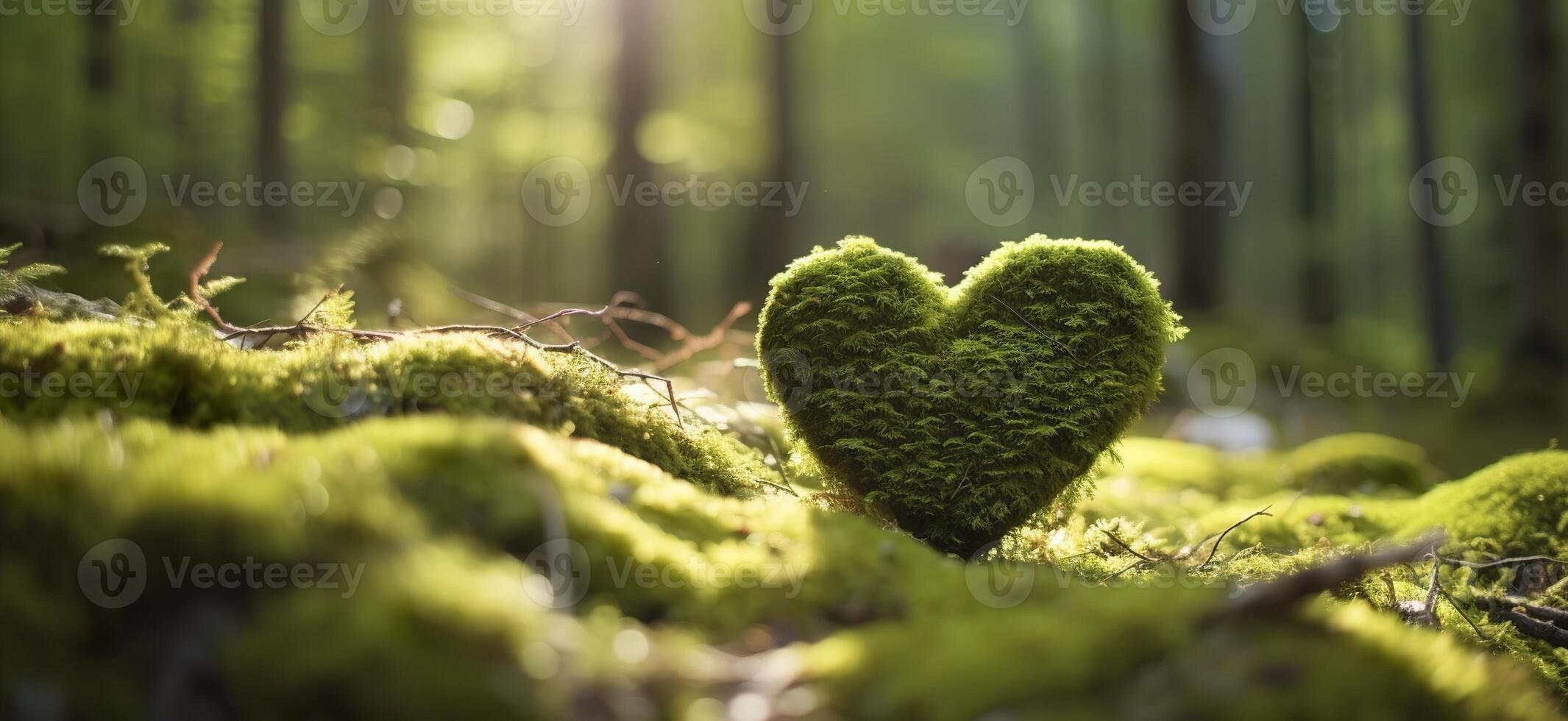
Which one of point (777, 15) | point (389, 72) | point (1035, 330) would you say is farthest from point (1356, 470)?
point (389, 72)

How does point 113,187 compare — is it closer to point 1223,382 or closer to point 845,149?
point 1223,382

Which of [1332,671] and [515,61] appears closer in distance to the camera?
[1332,671]

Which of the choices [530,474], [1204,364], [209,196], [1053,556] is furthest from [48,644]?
[209,196]

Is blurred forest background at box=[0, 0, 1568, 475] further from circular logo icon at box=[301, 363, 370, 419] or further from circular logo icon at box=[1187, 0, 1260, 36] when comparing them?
circular logo icon at box=[301, 363, 370, 419]

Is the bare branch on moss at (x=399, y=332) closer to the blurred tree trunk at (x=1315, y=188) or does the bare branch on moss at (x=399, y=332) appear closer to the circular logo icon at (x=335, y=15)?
the blurred tree trunk at (x=1315, y=188)

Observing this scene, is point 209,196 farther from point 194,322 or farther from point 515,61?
point 194,322

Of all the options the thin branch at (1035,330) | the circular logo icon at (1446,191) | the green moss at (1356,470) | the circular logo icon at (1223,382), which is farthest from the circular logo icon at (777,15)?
the thin branch at (1035,330)

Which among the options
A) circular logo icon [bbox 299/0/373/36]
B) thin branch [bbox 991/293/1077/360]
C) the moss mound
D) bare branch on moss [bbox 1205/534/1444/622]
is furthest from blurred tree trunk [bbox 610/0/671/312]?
bare branch on moss [bbox 1205/534/1444/622]
